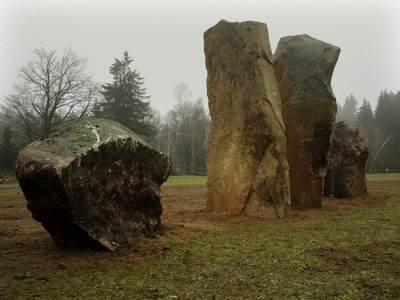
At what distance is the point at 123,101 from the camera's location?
106 ft

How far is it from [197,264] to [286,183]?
322 centimetres

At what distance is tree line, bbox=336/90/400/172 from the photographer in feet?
139

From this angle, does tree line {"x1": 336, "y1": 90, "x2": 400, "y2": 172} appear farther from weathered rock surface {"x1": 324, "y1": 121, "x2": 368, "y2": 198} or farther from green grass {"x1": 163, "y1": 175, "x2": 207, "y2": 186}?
weathered rock surface {"x1": 324, "y1": 121, "x2": 368, "y2": 198}

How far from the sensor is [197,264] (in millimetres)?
3531

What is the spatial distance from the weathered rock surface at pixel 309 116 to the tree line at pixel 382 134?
→ 33.9 m

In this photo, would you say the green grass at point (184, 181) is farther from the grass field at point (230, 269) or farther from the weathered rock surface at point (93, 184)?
the grass field at point (230, 269)

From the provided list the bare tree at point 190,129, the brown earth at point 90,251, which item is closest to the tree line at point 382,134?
the bare tree at point 190,129

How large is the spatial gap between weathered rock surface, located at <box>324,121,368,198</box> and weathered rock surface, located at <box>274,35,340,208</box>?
2.45 metres

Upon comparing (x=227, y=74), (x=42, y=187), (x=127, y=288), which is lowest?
(x=127, y=288)

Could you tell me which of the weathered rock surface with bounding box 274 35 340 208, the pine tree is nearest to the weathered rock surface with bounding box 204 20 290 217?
the weathered rock surface with bounding box 274 35 340 208

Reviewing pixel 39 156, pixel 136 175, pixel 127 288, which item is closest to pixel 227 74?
pixel 136 175

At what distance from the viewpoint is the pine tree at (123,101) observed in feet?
105

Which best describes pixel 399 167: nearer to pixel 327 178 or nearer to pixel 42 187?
pixel 327 178

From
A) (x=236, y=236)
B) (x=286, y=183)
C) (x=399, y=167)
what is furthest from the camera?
(x=399, y=167)
